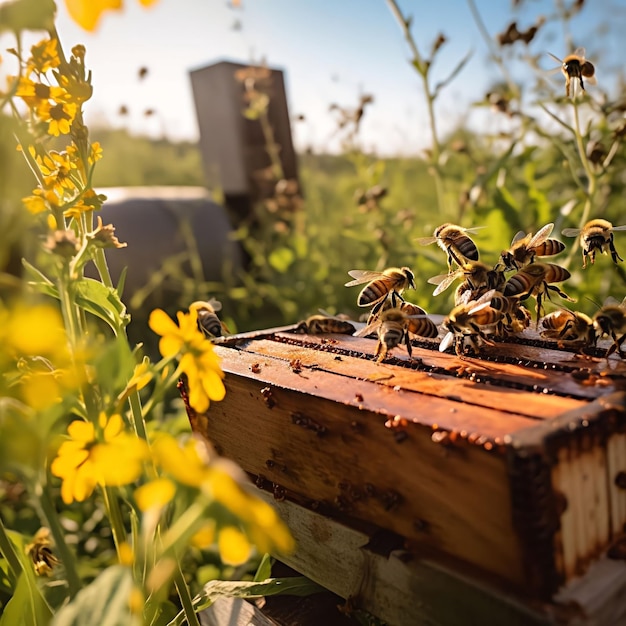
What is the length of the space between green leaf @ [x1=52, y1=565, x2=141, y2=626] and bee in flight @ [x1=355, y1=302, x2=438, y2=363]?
718 mm

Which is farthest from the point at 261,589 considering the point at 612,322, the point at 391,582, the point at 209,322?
the point at 612,322

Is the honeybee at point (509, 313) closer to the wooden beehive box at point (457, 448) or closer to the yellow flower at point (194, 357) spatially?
the wooden beehive box at point (457, 448)

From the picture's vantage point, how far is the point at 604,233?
1.57m

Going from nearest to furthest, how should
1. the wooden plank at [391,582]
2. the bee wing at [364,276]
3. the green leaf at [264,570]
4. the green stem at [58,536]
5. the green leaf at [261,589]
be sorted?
the green stem at [58,536] → the wooden plank at [391,582] → the green leaf at [261,589] → the green leaf at [264,570] → the bee wing at [364,276]

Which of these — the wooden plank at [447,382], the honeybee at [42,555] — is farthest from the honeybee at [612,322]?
the honeybee at [42,555]

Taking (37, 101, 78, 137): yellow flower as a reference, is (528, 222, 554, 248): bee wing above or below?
below

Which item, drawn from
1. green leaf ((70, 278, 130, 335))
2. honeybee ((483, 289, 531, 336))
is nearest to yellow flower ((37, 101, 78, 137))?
green leaf ((70, 278, 130, 335))

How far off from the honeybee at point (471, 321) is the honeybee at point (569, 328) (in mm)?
154

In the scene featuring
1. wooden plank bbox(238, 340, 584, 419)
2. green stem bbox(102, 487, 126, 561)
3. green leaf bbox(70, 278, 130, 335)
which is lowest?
green stem bbox(102, 487, 126, 561)

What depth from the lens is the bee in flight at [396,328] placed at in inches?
51.7

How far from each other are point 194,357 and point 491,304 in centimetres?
64

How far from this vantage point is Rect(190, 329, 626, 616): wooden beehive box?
0.92m

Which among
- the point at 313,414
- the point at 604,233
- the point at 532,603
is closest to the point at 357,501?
the point at 313,414

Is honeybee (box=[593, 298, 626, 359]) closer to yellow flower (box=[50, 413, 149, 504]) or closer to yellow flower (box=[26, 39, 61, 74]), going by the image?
yellow flower (box=[50, 413, 149, 504])
